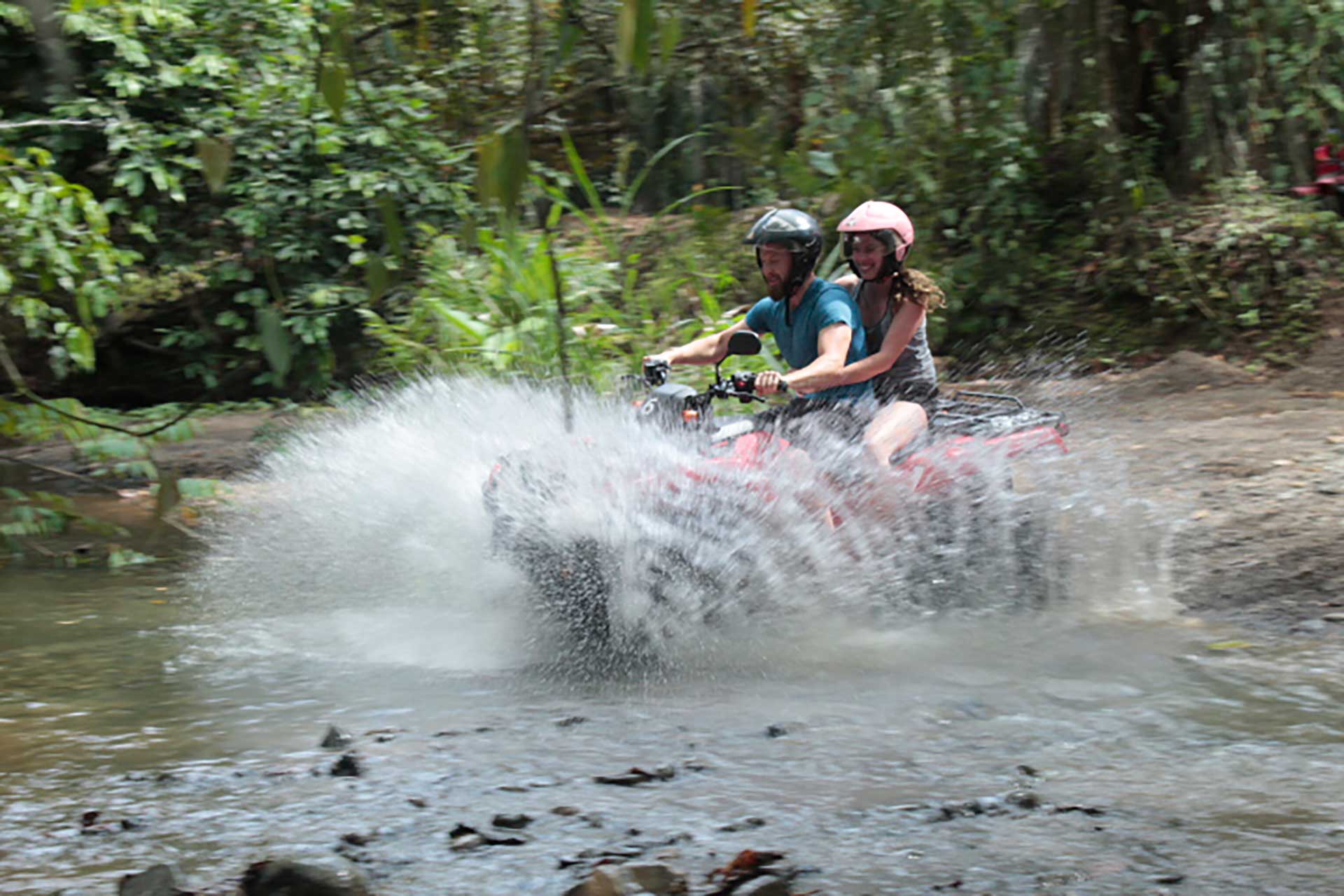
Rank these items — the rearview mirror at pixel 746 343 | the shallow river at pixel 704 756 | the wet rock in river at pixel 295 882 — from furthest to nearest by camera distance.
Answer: the rearview mirror at pixel 746 343 → the shallow river at pixel 704 756 → the wet rock in river at pixel 295 882

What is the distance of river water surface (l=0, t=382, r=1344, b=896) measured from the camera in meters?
3.42

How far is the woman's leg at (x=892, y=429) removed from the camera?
227 inches

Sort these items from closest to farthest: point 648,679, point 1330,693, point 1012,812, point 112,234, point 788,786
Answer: point 1012,812 < point 788,786 < point 1330,693 < point 648,679 < point 112,234

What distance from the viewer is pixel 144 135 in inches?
446

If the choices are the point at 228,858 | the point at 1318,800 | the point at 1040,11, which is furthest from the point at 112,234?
the point at 1318,800

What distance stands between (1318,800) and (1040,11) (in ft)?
27.5

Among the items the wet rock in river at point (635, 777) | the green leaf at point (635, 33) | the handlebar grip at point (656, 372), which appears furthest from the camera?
the handlebar grip at point (656, 372)

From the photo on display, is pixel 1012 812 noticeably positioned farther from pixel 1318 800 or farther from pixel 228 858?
pixel 228 858

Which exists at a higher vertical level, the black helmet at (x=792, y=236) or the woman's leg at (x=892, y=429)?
the black helmet at (x=792, y=236)

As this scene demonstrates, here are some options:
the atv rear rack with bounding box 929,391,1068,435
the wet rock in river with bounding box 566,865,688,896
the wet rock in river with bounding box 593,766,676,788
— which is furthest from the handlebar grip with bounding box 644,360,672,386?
the wet rock in river with bounding box 566,865,688,896

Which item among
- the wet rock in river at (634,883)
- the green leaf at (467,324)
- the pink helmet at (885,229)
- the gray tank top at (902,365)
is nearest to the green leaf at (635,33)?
the wet rock in river at (634,883)

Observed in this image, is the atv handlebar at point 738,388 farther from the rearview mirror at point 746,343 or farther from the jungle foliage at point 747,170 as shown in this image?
the jungle foliage at point 747,170

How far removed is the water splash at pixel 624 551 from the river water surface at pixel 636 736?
33 mm

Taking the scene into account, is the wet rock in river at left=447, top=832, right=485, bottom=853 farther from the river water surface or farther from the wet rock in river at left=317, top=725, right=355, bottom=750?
the wet rock in river at left=317, top=725, right=355, bottom=750
